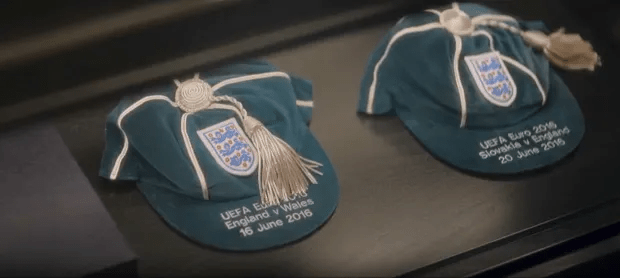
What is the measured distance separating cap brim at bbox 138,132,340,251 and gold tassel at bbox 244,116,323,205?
0.04 ft

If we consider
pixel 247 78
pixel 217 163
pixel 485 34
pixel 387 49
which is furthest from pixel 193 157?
pixel 485 34

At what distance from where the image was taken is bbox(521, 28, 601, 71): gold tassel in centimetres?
114

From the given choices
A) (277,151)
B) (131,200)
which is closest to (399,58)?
(277,151)

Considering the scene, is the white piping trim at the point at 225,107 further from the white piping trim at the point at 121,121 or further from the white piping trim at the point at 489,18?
the white piping trim at the point at 489,18

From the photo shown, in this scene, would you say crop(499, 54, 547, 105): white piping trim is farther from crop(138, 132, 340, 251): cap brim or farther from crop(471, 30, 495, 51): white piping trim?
crop(138, 132, 340, 251): cap brim

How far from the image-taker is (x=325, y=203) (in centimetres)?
96

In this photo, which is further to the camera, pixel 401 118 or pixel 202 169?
pixel 401 118

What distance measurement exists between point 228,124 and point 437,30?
30 cm

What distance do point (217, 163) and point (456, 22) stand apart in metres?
0.37

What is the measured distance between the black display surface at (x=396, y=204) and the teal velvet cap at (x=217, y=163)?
18 mm

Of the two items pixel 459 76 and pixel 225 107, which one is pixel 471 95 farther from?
pixel 225 107

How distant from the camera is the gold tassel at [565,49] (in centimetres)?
114

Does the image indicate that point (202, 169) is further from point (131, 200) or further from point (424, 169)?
point (424, 169)

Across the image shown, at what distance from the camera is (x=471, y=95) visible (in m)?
1.05
